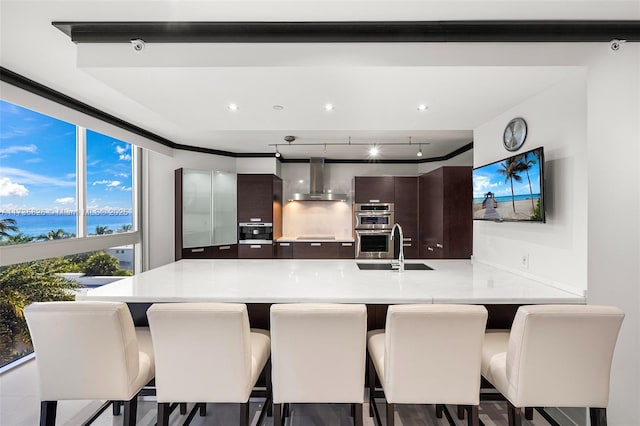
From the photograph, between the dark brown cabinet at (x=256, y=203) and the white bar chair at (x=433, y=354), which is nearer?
the white bar chair at (x=433, y=354)

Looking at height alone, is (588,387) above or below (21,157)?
below

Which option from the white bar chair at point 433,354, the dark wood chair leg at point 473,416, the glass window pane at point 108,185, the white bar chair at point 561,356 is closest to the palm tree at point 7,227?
the glass window pane at point 108,185

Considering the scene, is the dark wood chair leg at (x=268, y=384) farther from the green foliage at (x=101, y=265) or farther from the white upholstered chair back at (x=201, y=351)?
the green foliage at (x=101, y=265)

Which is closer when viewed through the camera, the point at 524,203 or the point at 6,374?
the point at 524,203

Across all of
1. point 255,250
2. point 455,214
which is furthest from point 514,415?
point 255,250

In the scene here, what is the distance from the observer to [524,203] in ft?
7.16

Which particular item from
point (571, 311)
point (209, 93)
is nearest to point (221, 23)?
point (209, 93)

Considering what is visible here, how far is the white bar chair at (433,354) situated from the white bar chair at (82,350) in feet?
4.37

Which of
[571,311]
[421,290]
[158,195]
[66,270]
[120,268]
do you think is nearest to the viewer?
[571,311]

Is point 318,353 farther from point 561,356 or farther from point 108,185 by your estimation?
point 108,185

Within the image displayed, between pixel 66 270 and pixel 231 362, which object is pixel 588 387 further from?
pixel 66 270

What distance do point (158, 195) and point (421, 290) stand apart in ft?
14.3

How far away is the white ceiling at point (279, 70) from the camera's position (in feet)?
5.37

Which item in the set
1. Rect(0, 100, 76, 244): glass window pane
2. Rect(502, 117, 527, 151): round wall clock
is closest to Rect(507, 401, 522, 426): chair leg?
Rect(502, 117, 527, 151): round wall clock
